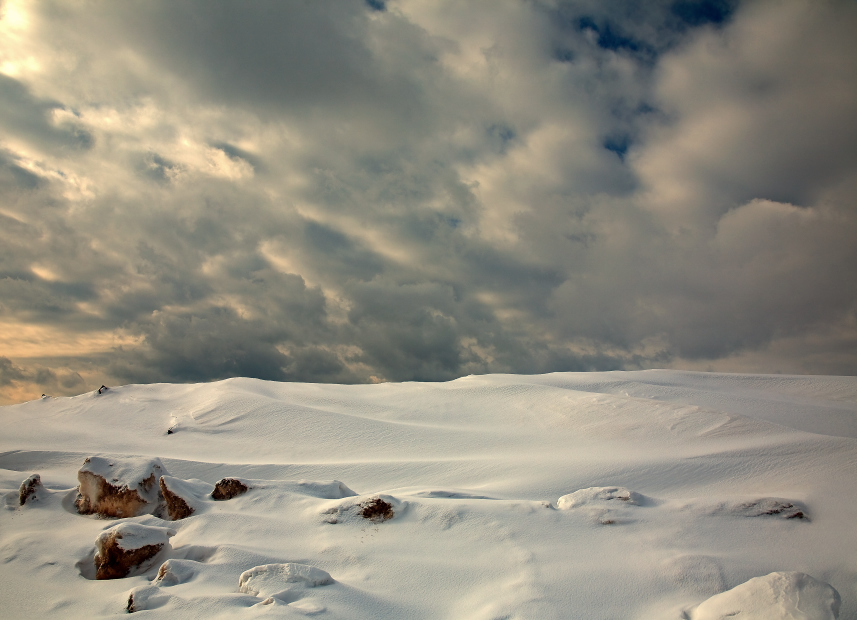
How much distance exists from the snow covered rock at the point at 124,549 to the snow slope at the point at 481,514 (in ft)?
0.47

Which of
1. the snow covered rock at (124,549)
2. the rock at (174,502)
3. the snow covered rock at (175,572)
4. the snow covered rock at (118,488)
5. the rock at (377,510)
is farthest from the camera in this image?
the snow covered rock at (118,488)

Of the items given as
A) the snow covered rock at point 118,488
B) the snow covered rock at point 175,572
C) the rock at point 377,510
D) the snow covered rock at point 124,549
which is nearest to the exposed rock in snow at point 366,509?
the rock at point 377,510

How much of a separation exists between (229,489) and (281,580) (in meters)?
3.19

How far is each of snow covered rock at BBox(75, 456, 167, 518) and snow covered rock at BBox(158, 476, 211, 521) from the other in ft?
1.03

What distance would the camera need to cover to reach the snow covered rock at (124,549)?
5445mm

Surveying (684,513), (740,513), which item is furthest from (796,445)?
(684,513)

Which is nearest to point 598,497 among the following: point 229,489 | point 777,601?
point 777,601

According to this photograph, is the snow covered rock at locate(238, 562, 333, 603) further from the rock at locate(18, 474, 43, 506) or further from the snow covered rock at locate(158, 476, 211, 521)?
the rock at locate(18, 474, 43, 506)

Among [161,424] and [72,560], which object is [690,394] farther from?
[161,424]

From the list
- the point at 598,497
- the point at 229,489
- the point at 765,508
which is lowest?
the point at 765,508

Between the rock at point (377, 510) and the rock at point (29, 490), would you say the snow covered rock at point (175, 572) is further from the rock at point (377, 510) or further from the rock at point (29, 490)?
the rock at point (29, 490)

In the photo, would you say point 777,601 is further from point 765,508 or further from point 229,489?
point 229,489

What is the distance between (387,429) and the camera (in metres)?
12.9

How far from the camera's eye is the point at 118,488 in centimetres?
735
